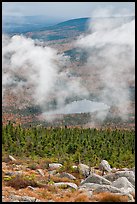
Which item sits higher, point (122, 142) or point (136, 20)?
point (122, 142)

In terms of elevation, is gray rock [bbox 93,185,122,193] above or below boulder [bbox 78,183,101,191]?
below

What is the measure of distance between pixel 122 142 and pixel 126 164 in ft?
52.8

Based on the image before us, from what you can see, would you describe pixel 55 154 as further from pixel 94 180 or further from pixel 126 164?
pixel 94 180

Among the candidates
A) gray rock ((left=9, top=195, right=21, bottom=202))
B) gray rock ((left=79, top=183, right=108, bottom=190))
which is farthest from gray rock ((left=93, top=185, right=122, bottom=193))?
gray rock ((left=9, top=195, right=21, bottom=202))

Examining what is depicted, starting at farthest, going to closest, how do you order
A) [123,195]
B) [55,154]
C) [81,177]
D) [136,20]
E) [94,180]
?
1. [55,154]
2. [81,177]
3. [94,180]
4. [123,195]
5. [136,20]

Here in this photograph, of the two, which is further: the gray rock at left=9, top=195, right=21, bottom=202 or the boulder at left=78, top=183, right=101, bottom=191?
the boulder at left=78, top=183, right=101, bottom=191

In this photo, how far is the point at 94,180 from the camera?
46.7 ft

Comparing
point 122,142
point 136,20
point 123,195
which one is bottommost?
point 123,195

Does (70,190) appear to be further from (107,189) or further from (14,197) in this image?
(14,197)

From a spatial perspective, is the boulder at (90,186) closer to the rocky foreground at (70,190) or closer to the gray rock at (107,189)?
the rocky foreground at (70,190)

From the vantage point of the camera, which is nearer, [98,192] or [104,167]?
[98,192]

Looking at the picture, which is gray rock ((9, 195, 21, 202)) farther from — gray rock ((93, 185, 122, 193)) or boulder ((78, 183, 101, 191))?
boulder ((78, 183, 101, 191))

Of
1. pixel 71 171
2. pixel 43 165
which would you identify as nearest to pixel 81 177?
pixel 71 171

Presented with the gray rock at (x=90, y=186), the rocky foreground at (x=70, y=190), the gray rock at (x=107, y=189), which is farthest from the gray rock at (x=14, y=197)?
the gray rock at (x=90, y=186)
